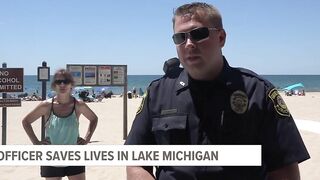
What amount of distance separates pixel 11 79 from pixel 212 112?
28.4ft

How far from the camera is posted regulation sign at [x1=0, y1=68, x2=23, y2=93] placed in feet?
31.0

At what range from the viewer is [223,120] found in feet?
5.97

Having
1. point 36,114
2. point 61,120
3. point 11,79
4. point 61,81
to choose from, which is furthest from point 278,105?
point 11,79

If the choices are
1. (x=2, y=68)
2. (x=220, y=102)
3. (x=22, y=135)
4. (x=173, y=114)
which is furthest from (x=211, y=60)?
(x=22, y=135)

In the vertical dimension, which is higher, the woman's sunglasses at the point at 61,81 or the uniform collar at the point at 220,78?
the uniform collar at the point at 220,78

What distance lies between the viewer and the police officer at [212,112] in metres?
1.77

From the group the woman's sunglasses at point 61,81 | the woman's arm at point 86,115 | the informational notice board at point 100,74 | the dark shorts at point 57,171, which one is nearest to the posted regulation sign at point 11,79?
the informational notice board at point 100,74

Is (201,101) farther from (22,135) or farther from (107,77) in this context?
(22,135)

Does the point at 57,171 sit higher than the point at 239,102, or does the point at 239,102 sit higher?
the point at 239,102

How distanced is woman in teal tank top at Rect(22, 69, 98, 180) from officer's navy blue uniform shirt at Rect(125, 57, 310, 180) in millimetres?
2302

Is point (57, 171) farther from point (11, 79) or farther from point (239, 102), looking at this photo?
point (11, 79)

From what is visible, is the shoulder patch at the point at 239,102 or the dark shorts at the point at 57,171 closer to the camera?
the shoulder patch at the point at 239,102

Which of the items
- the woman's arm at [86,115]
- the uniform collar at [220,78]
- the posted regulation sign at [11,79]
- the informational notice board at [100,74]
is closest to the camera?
the uniform collar at [220,78]

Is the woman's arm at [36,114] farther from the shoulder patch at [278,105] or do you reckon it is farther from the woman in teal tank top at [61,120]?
the shoulder patch at [278,105]
